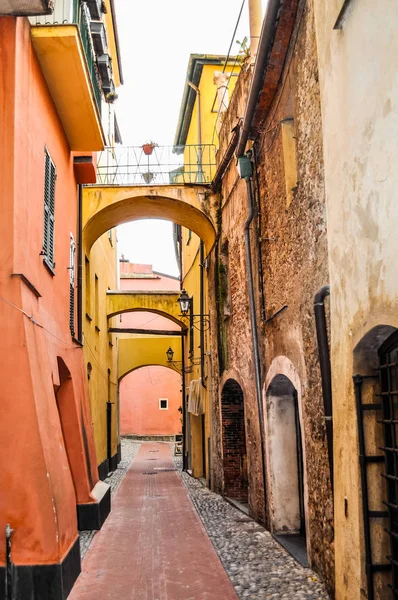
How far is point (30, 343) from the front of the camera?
6.16m

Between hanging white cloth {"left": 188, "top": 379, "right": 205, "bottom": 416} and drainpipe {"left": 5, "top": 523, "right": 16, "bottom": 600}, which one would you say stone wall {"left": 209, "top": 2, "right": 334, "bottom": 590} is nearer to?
drainpipe {"left": 5, "top": 523, "right": 16, "bottom": 600}

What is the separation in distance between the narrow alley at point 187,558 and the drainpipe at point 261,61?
5.90 m

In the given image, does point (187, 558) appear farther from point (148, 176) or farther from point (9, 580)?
point (148, 176)

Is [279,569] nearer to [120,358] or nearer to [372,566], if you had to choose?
[372,566]

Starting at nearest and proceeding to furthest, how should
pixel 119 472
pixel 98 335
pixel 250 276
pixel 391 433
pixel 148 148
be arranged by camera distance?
1. pixel 391 433
2. pixel 250 276
3. pixel 148 148
4. pixel 98 335
5. pixel 119 472

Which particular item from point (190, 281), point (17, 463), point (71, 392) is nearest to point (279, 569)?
point (17, 463)

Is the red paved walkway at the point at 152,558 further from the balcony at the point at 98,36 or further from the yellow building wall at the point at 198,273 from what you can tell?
the balcony at the point at 98,36

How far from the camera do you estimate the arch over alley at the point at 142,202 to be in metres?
13.5

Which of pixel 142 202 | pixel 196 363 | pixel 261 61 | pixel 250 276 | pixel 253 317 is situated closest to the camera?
pixel 261 61

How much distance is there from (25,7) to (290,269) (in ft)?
13.4

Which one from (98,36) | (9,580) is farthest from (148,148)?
(9,580)

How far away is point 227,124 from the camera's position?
486 inches

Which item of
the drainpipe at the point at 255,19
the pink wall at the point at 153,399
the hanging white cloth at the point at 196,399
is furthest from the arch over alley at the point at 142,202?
the pink wall at the point at 153,399

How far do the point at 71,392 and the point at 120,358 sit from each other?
17860mm
